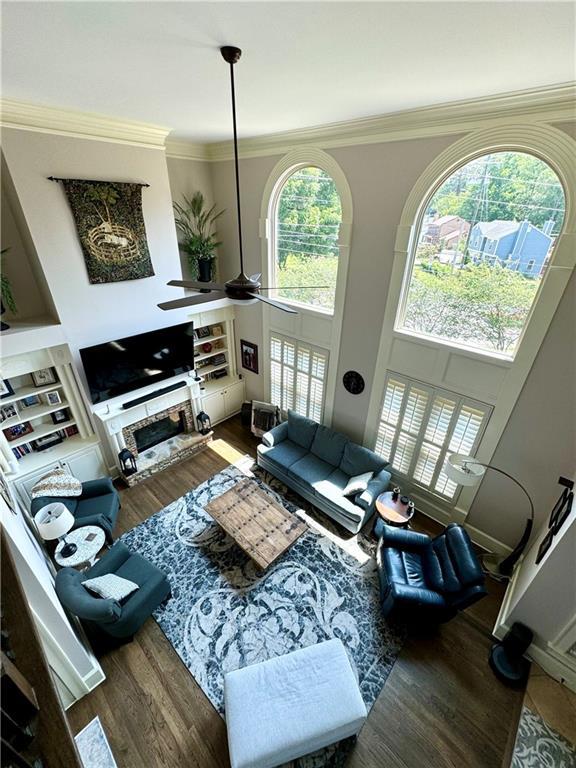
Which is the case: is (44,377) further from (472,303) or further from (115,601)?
(472,303)

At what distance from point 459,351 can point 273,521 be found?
316 cm

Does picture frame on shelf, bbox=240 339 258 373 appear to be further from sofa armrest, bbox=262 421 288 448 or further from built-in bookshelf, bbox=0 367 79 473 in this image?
built-in bookshelf, bbox=0 367 79 473

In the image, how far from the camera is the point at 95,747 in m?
2.66

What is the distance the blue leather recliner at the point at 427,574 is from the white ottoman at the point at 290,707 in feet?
2.94

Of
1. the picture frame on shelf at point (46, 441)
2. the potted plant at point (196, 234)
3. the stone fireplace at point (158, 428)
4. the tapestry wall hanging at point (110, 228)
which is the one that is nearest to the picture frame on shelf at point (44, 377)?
the picture frame on shelf at point (46, 441)

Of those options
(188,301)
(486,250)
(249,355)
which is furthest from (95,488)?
(486,250)

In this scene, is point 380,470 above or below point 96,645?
above

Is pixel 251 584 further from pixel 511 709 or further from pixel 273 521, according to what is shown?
pixel 511 709

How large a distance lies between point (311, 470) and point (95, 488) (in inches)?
120

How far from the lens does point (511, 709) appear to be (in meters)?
2.93

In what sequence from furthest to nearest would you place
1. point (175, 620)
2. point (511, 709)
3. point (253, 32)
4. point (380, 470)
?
1. point (380, 470)
2. point (175, 620)
3. point (511, 709)
4. point (253, 32)

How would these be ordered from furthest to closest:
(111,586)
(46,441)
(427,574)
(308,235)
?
1. (308,235)
2. (46,441)
3. (427,574)
4. (111,586)

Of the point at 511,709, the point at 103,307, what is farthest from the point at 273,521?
the point at 103,307

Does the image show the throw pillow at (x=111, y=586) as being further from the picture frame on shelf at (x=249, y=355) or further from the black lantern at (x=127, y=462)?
the picture frame on shelf at (x=249, y=355)
